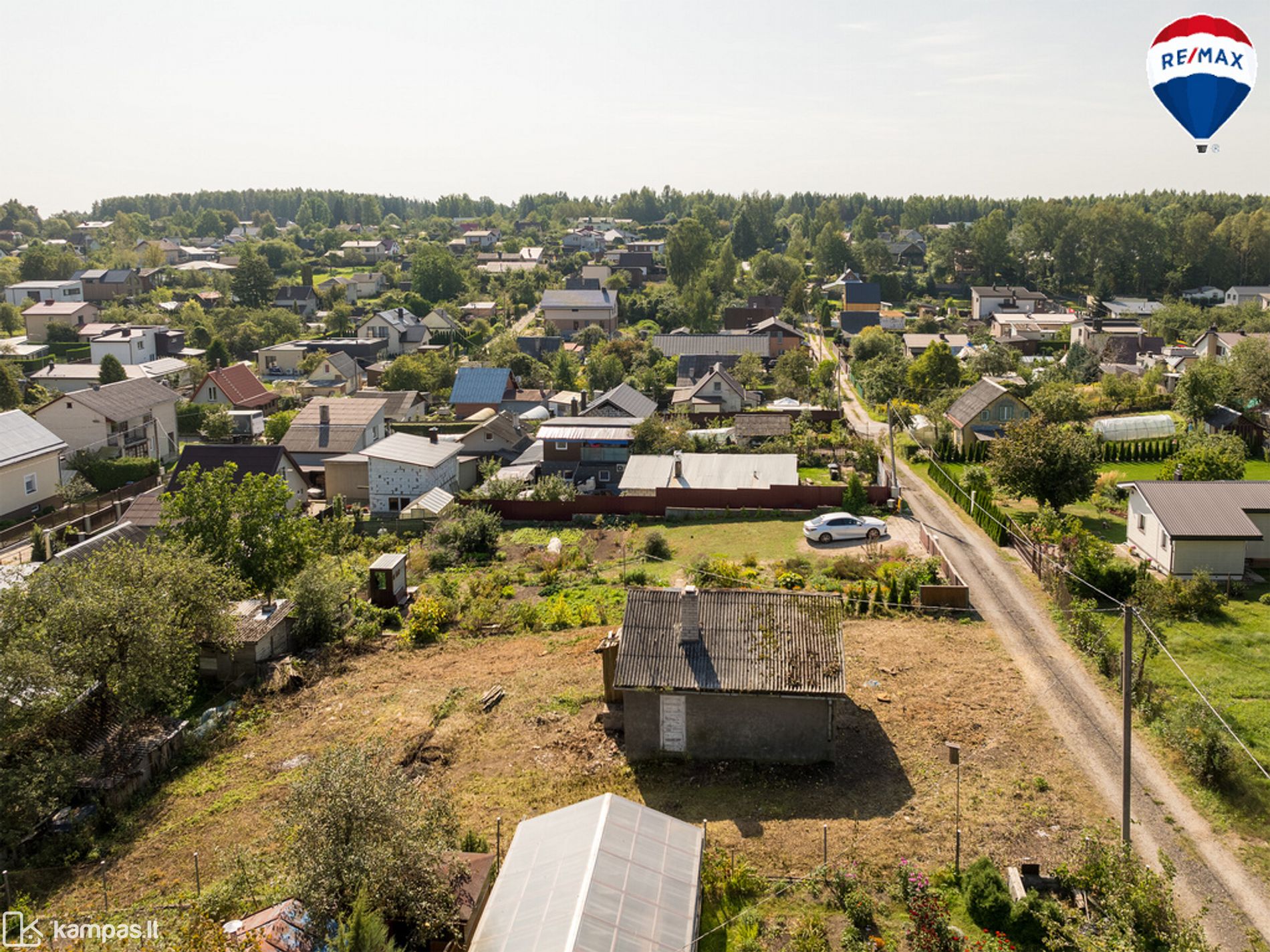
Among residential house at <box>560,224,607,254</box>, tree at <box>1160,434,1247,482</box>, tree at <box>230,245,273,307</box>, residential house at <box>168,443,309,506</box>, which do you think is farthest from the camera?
residential house at <box>560,224,607,254</box>

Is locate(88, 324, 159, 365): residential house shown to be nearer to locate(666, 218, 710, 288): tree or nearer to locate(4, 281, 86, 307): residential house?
locate(4, 281, 86, 307): residential house

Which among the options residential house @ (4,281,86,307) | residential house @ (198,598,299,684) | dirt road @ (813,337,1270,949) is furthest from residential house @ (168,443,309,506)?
residential house @ (4,281,86,307)

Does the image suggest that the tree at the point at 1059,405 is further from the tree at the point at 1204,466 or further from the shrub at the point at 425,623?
the shrub at the point at 425,623

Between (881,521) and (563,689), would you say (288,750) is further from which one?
(881,521)

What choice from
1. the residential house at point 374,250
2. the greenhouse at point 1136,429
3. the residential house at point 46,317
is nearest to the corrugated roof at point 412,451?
the greenhouse at point 1136,429

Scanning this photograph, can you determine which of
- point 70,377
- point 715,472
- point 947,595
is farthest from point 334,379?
point 947,595
